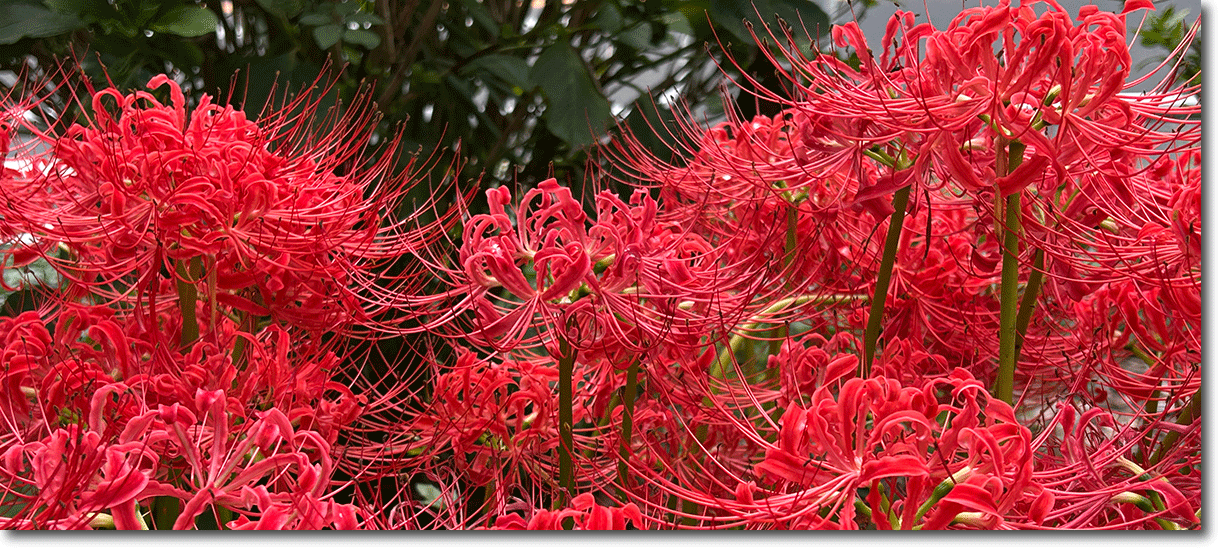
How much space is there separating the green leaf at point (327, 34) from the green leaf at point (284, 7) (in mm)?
46

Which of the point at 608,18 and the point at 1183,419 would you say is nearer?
the point at 1183,419

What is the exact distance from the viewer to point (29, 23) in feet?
3.63

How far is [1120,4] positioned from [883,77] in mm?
257

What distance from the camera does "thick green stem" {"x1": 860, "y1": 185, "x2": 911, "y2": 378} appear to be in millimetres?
818

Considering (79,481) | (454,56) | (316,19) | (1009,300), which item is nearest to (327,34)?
(316,19)

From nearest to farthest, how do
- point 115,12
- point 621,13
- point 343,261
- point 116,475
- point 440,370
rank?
point 116,475
point 343,261
point 440,370
point 115,12
point 621,13

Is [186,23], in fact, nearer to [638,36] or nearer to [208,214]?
[208,214]

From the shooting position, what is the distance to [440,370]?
3.54 ft

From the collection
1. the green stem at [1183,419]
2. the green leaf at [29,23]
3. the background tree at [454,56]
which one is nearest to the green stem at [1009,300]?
the green stem at [1183,419]

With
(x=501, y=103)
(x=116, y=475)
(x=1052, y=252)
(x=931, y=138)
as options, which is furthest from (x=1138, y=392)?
(x=501, y=103)

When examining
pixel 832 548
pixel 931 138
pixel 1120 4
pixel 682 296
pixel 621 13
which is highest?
pixel 621 13

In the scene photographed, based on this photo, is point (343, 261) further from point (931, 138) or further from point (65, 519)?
point (931, 138)

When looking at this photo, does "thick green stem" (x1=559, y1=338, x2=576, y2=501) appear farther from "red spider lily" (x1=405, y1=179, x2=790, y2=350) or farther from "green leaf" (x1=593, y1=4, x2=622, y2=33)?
"green leaf" (x1=593, y1=4, x2=622, y2=33)

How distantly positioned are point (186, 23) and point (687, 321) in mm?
799
